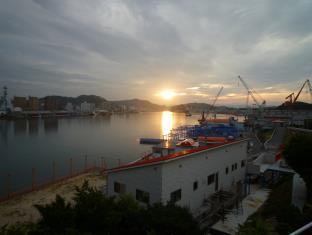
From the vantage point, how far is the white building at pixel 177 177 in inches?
502

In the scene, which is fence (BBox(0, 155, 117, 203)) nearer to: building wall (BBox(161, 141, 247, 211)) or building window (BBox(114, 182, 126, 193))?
building window (BBox(114, 182, 126, 193))

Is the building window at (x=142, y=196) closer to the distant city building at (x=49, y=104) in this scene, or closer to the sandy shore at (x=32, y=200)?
the sandy shore at (x=32, y=200)

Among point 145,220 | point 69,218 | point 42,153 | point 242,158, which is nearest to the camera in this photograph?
point 69,218

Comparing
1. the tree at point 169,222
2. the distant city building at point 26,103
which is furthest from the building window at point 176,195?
the distant city building at point 26,103

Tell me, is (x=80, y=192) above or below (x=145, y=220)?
above

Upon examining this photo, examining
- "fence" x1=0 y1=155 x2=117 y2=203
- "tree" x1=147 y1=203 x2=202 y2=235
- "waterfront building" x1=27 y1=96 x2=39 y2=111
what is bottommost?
"fence" x1=0 y1=155 x2=117 y2=203

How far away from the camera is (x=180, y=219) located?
29.1 feet

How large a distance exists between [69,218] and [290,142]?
14654mm

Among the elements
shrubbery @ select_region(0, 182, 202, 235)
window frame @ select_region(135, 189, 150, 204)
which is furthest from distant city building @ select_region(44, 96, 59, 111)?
shrubbery @ select_region(0, 182, 202, 235)

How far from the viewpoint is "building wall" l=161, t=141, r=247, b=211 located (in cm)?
Result: 1305

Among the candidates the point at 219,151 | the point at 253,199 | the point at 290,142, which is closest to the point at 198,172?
the point at 219,151

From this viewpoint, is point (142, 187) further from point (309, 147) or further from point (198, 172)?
point (309, 147)

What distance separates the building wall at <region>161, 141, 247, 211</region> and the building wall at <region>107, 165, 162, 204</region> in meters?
0.33

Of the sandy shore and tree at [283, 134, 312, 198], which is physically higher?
tree at [283, 134, 312, 198]
